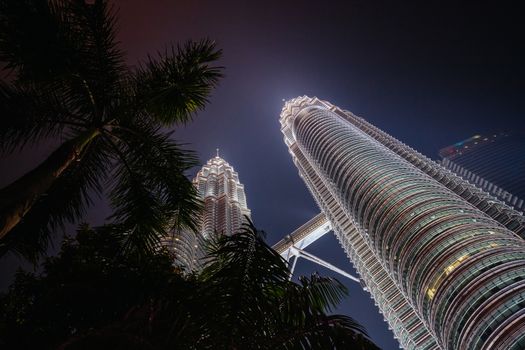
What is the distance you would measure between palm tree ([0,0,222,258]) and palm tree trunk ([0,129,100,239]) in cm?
2

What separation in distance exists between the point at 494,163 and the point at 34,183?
130065 millimetres

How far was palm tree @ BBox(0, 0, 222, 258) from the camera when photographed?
6.21 m

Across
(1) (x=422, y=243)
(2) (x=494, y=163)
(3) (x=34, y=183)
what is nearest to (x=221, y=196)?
(1) (x=422, y=243)

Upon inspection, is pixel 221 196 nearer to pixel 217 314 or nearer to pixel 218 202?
pixel 218 202

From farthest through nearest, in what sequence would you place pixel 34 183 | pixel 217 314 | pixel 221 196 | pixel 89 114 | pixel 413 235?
pixel 221 196 < pixel 413 235 < pixel 89 114 < pixel 34 183 < pixel 217 314

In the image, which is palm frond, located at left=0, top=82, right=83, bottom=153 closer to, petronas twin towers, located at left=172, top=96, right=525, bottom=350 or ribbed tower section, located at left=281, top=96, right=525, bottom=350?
petronas twin towers, located at left=172, top=96, right=525, bottom=350

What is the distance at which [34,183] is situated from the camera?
221 inches

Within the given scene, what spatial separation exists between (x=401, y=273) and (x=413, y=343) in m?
14.8

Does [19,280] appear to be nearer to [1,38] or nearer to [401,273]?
[1,38]

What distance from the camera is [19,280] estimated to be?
8922 millimetres

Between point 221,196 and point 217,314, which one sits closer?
point 217,314

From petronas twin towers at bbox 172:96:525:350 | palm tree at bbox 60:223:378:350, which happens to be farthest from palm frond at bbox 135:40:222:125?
petronas twin towers at bbox 172:96:525:350

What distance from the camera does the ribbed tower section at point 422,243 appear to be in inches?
1725

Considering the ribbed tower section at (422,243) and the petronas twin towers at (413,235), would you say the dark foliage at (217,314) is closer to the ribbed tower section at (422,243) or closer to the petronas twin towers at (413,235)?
the petronas twin towers at (413,235)
